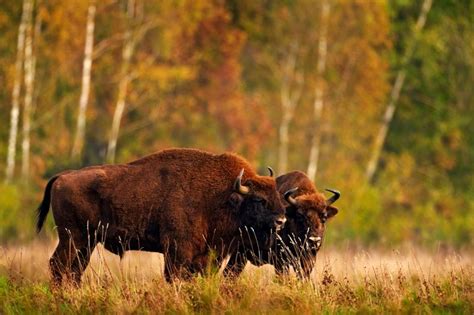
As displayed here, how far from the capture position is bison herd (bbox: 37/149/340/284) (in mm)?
14719

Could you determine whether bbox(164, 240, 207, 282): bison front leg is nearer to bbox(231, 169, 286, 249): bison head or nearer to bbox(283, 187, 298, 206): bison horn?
bbox(231, 169, 286, 249): bison head

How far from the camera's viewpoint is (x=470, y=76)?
3722 centimetres

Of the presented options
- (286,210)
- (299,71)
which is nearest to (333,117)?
(299,71)

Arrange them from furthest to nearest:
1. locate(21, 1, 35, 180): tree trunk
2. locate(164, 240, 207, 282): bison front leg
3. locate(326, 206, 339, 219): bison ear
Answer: locate(21, 1, 35, 180): tree trunk
locate(326, 206, 339, 219): bison ear
locate(164, 240, 207, 282): bison front leg

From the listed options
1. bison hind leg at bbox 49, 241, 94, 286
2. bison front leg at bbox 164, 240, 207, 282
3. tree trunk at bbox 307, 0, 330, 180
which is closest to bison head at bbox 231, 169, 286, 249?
bison front leg at bbox 164, 240, 207, 282

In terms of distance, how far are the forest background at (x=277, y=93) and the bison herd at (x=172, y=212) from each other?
17.3 metres

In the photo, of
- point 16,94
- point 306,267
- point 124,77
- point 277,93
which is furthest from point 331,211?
point 277,93

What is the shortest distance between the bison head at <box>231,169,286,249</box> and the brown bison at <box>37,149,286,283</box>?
13 millimetres

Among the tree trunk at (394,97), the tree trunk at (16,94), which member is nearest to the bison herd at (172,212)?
→ the tree trunk at (16,94)

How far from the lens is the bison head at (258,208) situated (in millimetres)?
15242

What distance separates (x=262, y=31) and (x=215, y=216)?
26.5m

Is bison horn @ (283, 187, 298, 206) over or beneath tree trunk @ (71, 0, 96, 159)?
beneath

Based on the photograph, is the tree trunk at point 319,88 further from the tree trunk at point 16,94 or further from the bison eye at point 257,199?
the bison eye at point 257,199

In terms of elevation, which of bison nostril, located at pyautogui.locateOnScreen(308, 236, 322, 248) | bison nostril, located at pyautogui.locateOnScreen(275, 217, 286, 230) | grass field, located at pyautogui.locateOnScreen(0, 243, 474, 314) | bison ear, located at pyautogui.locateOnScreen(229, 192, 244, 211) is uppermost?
bison ear, located at pyautogui.locateOnScreen(229, 192, 244, 211)
